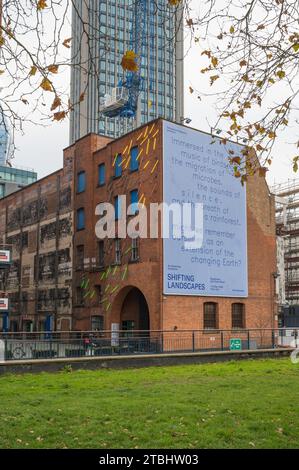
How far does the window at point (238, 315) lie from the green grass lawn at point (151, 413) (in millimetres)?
19175

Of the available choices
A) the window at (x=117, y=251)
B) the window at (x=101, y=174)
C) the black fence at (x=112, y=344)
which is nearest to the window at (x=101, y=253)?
the window at (x=117, y=251)

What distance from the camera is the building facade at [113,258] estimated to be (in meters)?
33.1

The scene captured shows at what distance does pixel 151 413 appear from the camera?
1037 cm

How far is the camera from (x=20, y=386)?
1555cm

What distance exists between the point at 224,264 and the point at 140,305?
630 centimetres

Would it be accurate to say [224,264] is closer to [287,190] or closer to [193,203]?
[193,203]

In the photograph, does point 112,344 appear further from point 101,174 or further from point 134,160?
point 101,174

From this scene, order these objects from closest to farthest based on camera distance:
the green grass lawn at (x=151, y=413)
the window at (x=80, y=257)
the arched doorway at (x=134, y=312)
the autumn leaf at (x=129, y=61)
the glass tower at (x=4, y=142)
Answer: the autumn leaf at (x=129, y=61) < the glass tower at (x=4, y=142) < the green grass lawn at (x=151, y=413) < the arched doorway at (x=134, y=312) < the window at (x=80, y=257)

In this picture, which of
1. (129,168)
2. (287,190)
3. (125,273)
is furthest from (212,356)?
(287,190)

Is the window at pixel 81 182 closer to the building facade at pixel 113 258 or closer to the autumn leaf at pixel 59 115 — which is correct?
the building facade at pixel 113 258

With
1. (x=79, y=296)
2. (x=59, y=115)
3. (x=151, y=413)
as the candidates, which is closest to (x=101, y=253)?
(x=79, y=296)

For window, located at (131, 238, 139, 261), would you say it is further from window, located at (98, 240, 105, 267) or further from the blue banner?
window, located at (98, 240, 105, 267)

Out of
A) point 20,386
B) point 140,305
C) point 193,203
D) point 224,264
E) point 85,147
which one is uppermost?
point 85,147
